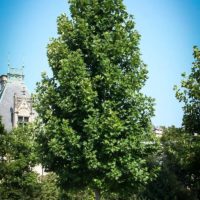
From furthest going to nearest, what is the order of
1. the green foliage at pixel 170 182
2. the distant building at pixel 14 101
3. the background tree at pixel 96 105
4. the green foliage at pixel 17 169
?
1. the distant building at pixel 14 101
2. the green foliage at pixel 17 169
3. the green foliage at pixel 170 182
4. the background tree at pixel 96 105

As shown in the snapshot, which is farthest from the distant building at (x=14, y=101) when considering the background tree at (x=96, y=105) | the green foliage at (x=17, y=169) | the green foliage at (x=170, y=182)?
the background tree at (x=96, y=105)

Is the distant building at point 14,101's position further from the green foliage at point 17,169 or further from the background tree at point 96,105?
the background tree at point 96,105

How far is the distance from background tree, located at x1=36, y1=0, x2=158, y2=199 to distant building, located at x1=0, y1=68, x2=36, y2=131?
109ft

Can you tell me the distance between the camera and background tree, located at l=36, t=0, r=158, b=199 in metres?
22.0

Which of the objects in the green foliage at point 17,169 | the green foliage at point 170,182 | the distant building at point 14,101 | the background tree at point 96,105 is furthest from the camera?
the distant building at point 14,101

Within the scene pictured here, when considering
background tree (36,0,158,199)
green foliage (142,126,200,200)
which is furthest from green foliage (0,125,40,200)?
background tree (36,0,158,199)

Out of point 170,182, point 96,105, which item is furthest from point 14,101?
point 96,105

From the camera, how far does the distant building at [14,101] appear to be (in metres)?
57.9

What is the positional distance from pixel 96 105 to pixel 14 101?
37092mm

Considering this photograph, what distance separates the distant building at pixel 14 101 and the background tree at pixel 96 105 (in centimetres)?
3319

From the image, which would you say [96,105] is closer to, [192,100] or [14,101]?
[192,100]

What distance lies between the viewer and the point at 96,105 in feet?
76.7

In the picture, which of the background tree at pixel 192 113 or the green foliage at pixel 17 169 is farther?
the green foliage at pixel 17 169

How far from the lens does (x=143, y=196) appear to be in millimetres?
37938
